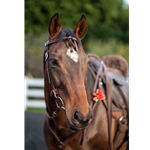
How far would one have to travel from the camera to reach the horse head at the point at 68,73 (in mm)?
1604

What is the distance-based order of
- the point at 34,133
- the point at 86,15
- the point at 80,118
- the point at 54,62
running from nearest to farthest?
1. the point at 80,118
2. the point at 54,62
3. the point at 34,133
4. the point at 86,15

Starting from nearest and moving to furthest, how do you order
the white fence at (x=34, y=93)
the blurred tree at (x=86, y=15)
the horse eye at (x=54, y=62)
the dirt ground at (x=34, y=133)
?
1. the horse eye at (x=54, y=62)
2. the dirt ground at (x=34, y=133)
3. the blurred tree at (x=86, y=15)
4. the white fence at (x=34, y=93)

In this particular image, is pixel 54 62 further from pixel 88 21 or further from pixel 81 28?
pixel 88 21

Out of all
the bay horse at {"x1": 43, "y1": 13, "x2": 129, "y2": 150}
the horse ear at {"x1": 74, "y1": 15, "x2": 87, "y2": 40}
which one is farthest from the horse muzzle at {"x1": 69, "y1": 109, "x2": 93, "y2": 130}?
the horse ear at {"x1": 74, "y1": 15, "x2": 87, "y2": 40}

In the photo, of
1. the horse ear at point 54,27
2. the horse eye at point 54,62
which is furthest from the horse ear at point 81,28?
the horse eye at point 54,62

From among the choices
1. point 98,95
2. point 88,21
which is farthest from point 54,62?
point 88,21

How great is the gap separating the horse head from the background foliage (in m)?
2.36

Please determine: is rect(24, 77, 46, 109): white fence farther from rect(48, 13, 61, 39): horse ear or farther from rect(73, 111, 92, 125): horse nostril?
rect(73, 111, 92, 125): horse nostril

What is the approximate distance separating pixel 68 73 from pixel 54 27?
0.97ft

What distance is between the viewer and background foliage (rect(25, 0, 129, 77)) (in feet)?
14.7

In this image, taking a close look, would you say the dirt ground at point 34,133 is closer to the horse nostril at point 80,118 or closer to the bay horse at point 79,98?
the bay horse at point 79,98

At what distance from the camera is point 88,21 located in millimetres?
6188
